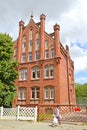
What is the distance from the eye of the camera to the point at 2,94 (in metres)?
25.3

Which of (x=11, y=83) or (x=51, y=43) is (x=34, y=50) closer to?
(x=51, y=43)

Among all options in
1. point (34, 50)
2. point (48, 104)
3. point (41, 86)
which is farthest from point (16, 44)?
point (48, 104)

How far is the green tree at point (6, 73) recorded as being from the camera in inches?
1014

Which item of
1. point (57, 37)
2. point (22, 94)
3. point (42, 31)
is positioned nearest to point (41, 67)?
point (57, 37)

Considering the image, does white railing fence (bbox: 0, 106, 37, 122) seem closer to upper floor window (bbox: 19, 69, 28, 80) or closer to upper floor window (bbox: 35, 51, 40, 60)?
upper floor window (bbox: 19, 69, 28, 80)

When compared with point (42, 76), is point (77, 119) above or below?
below

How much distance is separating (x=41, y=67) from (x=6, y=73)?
443 inches

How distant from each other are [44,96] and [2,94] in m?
11.2

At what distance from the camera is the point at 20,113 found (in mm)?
23078

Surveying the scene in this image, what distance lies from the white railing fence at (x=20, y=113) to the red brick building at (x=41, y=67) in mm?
11129

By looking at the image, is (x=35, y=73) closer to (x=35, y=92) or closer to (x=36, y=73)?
(x=36, y=73)

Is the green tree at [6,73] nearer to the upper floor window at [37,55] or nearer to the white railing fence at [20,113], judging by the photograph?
the white railing fence at [20,113]

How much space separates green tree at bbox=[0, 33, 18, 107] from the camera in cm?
2575

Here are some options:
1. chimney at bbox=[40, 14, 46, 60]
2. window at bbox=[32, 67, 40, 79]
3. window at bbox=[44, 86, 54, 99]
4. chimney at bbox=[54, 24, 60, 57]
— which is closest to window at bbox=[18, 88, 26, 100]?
window at bbox=[32, 67, 40, 79]
